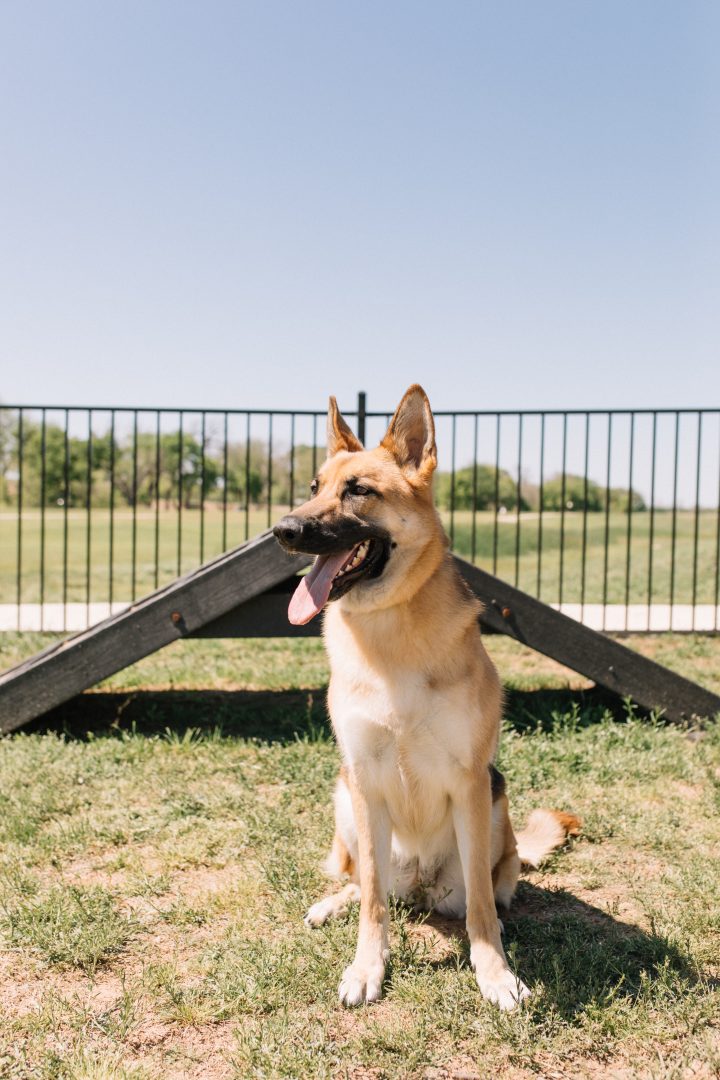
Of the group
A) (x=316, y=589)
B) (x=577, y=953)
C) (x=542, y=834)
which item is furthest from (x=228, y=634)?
(x=577, y=953)

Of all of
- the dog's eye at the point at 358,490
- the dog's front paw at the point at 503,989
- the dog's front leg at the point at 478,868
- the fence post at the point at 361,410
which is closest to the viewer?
the dog's front paw at the point at 503,989

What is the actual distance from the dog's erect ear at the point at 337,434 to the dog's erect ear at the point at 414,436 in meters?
0.24

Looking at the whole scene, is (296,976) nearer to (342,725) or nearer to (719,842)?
(342,725)

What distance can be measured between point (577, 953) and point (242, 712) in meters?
3.02

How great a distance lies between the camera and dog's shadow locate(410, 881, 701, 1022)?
2.22m

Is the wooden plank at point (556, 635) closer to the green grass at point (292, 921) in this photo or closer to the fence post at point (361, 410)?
the green grass at point (292, 921)

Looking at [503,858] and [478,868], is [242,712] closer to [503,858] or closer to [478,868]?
[503,858]

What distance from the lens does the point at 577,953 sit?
2.42m

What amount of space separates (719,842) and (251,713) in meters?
2.92

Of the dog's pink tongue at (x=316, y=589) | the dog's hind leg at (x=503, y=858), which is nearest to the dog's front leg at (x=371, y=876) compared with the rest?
the dog's hind leg at (x=503, y=858)

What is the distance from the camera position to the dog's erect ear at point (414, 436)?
2525 mm

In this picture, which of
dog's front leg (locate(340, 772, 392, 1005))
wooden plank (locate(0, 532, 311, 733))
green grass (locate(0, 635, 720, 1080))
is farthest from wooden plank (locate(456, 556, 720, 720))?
dog's front leg (locate(340, 772, 392, 1005))

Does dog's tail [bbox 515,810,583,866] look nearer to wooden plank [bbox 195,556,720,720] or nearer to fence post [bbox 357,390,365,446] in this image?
wooden plank [bbox 195,556,720,720]

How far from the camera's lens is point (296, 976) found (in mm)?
2279
